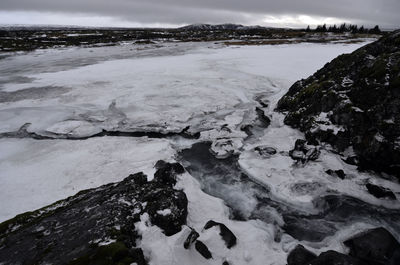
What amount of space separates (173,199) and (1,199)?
20.1 feet

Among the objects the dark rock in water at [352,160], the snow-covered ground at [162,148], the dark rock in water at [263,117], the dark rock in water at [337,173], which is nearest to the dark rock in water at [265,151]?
the snow-covered ground at [162,148]

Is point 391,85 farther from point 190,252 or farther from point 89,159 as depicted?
point 89,159

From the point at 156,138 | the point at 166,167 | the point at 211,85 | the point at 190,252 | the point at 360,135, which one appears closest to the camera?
the point at 190,252

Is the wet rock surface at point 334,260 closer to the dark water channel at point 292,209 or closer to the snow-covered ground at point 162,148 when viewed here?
the snow-covered ground at point 162,148

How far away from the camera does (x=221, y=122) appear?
15000 mm

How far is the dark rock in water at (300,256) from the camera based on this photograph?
642cm

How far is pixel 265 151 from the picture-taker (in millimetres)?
11766

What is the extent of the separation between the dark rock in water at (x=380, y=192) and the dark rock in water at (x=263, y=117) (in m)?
6.67

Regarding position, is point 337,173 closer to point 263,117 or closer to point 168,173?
point 168,173

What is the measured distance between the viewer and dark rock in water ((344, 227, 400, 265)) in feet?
20.8

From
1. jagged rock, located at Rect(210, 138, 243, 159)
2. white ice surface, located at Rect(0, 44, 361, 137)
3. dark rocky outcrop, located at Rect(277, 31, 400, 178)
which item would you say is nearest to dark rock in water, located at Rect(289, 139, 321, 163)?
dark rocky outcrop, located at Rect(277, 31, 400, 178)

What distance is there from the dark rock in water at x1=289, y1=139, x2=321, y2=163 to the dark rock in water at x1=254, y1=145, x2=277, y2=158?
0.78 m

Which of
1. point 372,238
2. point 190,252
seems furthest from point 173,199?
point 372,238

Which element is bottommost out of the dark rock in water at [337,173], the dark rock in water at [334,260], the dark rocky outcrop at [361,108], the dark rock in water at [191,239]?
the dark rock in water at [191,239]
